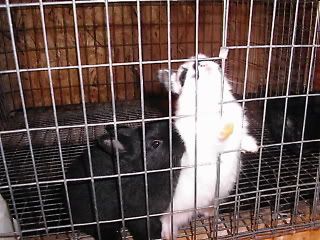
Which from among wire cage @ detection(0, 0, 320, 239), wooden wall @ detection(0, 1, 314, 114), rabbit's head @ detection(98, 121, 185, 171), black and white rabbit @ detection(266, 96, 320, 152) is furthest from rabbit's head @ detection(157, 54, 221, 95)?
wooden wall @ detection(0, 1, 314, 114)

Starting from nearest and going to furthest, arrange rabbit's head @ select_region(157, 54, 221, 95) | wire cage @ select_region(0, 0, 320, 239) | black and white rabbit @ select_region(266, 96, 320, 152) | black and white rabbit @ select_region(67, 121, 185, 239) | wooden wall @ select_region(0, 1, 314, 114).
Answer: black and white rabbit @ select_region(67, 121, 185, 239), rabbit's head @ select_region(157, 54, 221, 95), black and white rabbit @ select_region(266, 96, 320, 152), wire cage @ select_region(0, 0, 320, 239), wooden wall @ select_region(0, 1, 314, 114)

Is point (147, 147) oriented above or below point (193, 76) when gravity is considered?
below

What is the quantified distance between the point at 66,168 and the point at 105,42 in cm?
154

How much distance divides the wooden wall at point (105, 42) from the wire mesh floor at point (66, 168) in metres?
0.27

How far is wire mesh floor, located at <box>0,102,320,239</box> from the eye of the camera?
1.45 m

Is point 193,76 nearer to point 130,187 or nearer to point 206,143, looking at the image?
point 206,143

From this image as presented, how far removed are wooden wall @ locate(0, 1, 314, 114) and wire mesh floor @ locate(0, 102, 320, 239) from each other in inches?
10.6

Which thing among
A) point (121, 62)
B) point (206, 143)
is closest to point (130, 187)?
point (206, 143)

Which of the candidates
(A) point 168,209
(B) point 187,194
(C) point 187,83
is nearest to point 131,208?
(A) point 168,209

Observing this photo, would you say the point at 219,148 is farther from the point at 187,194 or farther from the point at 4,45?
the point at 4,45

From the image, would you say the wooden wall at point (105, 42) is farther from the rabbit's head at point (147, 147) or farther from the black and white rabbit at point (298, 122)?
the rabbit's head at point (147, 147)

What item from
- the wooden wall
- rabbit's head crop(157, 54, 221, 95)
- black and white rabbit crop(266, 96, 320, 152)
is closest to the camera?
rabbit's head crop(157, 54, 221, 95)

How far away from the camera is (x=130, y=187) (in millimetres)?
1393

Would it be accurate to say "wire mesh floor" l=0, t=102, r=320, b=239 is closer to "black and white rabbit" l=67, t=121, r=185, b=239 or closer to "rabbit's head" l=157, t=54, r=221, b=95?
"black and white rabbit" l=67, t=121, r=185, b=239
